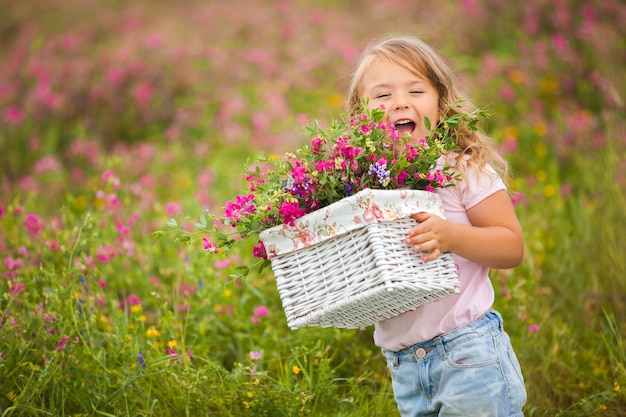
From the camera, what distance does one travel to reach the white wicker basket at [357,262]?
183 centimetres

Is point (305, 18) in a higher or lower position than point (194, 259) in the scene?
higher

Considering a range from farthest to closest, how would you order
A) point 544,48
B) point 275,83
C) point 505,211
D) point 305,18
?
point 305,18
point 275,83
point 544,48
point 505,211

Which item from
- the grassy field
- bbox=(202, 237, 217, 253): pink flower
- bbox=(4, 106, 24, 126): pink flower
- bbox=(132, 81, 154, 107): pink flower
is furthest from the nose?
bbox=(4, 106, 24, 126): pink flower

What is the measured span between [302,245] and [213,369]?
3.29ft

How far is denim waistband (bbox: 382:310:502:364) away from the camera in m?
2.10

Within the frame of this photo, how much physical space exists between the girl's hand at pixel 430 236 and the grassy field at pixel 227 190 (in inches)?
25.7

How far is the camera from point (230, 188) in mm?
5230

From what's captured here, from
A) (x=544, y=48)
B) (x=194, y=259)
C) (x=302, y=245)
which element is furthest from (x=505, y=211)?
(x=544, y=48)

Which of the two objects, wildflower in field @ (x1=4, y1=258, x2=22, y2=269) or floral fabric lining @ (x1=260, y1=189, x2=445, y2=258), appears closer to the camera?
floral fabric lining @ (x1=260, y1=189, x2=445, y2=258)

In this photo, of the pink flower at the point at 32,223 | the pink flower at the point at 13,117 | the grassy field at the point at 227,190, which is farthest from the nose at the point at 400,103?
the pink flower at the point at 13,117

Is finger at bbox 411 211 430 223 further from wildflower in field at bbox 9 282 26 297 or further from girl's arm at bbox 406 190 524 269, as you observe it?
wildflower in field at bbox 9 282 26 297

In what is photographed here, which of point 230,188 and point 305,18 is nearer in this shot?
point 230,188

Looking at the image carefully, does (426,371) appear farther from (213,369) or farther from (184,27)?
(184,27)

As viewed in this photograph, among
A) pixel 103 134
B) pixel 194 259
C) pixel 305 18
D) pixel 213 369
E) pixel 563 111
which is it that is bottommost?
pixel 213 369
